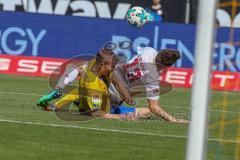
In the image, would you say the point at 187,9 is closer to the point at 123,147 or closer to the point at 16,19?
the point at 16,19

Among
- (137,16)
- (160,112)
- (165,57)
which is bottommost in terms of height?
(160,112)

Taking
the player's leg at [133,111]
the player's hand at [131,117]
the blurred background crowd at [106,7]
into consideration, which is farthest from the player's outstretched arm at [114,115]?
the blurred background crowd at [106,7]

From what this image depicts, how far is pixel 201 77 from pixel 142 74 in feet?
23.5

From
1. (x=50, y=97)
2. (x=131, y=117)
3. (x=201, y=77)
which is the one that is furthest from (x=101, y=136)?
(x=201, y=77)

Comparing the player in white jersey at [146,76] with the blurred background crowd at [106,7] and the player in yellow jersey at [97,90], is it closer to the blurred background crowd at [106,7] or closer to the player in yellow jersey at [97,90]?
the player in yellow jersey at [97,90]

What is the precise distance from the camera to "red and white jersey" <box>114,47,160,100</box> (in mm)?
14797

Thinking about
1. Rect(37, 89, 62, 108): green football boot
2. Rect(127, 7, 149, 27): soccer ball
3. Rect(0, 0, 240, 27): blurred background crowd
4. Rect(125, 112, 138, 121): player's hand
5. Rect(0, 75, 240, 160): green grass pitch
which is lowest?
Rect(0, 75, 240, 160): green grass pitch

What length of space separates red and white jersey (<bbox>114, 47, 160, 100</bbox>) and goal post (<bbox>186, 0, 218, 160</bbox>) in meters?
6.62

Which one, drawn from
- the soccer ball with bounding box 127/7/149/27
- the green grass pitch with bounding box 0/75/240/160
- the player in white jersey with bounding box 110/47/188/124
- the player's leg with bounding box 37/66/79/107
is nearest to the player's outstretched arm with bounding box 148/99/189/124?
the player in white jersey with bounding box 110/47/188/124

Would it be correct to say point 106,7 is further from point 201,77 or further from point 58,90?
point 201,77

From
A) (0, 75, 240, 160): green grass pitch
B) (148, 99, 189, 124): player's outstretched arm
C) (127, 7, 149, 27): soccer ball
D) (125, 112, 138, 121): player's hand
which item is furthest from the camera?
(127, 7, 149, 27): soccer ball

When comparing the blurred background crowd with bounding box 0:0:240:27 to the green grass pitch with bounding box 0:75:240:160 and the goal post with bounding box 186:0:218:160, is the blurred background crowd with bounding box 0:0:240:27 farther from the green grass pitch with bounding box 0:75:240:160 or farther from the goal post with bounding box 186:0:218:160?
the goal post with bounding box 186:0:218:160

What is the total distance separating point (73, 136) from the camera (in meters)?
12.4

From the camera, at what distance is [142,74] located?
595 inches
